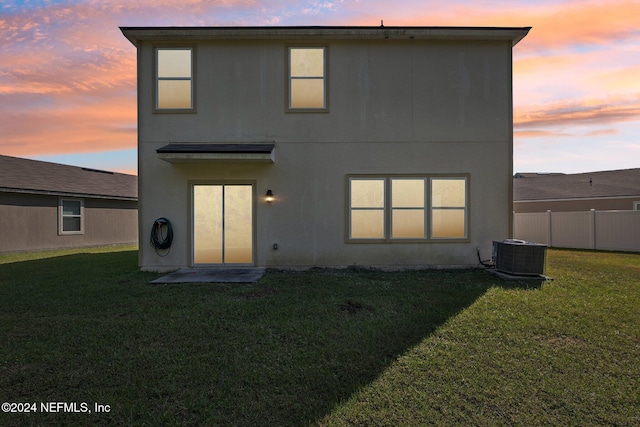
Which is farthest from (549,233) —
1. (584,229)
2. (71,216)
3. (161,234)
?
(71,216)

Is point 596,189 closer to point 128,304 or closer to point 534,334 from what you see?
point 534,334

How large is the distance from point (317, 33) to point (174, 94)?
4232mm

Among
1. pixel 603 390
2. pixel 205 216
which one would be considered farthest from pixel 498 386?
pixel 205 216

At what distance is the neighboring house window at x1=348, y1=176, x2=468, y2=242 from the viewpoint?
28.5 feet

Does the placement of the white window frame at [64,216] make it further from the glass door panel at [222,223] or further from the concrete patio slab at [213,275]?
the glass door panel at [222,223]

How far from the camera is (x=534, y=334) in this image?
4262 mm

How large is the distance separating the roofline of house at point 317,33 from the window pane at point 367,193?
12.8ft

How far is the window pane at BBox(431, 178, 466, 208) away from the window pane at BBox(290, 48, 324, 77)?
4432mm

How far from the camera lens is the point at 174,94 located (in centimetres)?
867

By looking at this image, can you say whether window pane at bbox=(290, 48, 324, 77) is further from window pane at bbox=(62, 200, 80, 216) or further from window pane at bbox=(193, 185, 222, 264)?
window pane at bbox=(62, 200, 80, 216)

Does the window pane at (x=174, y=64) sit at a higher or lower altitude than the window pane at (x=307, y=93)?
higher

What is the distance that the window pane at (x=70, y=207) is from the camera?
51.6 ft

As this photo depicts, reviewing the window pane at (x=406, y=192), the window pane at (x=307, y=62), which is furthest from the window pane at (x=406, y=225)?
the window pane at (x=307, y=62)

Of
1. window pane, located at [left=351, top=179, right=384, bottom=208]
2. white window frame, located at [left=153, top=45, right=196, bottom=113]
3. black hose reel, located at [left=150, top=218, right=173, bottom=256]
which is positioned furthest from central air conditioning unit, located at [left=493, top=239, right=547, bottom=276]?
white window frame, located at [left=153, top=45, right=196, bottom=113]
